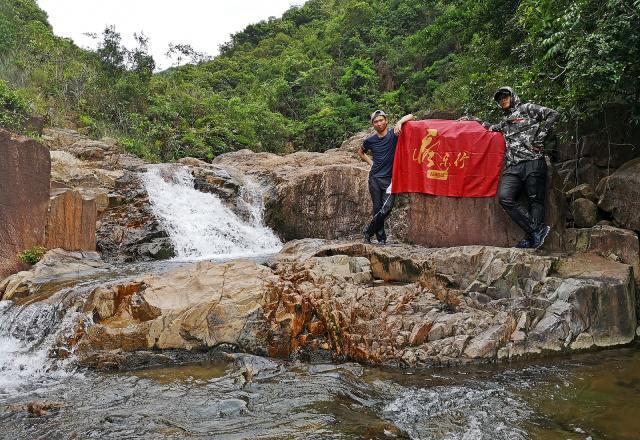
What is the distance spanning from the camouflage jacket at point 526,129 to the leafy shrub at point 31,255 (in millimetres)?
7503

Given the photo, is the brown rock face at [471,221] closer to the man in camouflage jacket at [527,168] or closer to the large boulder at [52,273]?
the man in camouflage jacket at [527,168]

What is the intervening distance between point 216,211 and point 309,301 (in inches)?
257

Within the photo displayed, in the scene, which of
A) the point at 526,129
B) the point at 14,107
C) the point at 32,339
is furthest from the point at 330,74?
the point at 32,339

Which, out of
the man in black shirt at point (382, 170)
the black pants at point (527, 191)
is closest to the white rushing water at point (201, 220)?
the man in black shirt at point (382, 170)

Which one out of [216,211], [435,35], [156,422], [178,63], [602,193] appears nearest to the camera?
[156,422]

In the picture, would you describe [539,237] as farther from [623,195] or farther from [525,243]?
[623,195]

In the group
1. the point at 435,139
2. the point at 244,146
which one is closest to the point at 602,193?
the point at 435,139

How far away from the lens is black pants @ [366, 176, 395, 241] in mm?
6992

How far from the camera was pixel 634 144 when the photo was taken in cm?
684

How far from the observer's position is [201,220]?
36.4 feet

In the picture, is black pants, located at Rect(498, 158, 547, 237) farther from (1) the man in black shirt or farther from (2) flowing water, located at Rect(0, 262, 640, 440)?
(2) flowing water, located at Rect(0, 262, 640, 440)

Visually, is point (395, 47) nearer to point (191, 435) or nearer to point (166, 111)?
point (166, 111)

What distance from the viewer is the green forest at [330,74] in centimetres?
616

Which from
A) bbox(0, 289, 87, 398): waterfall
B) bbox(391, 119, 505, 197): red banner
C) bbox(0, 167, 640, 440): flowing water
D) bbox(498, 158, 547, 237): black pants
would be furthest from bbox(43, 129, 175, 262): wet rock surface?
bbox(498, 158, 547, 237): black pants
